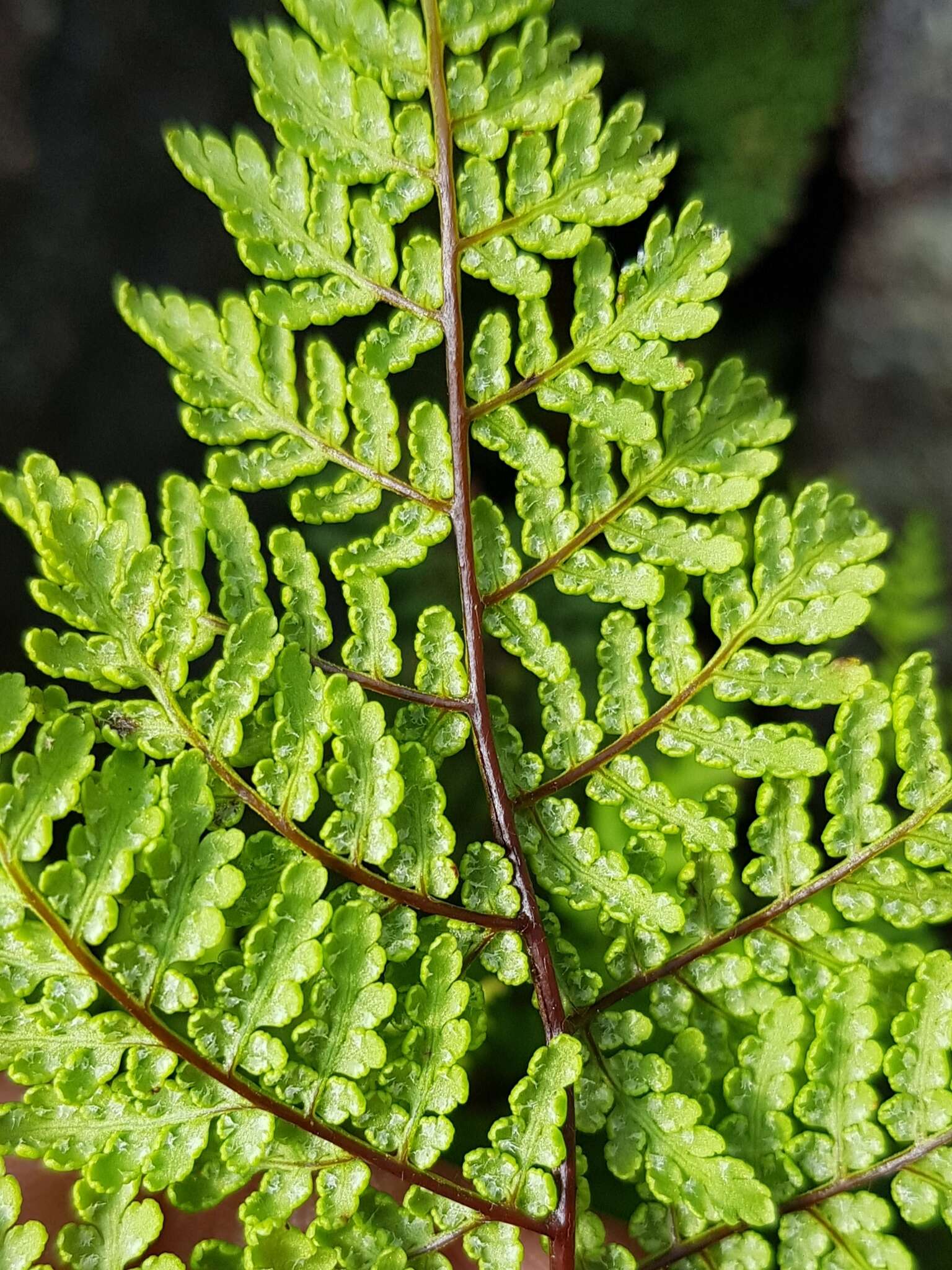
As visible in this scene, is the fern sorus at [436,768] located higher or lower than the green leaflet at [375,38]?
lower

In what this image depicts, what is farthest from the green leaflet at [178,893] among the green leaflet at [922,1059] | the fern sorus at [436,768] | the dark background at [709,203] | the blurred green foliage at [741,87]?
the blurred green foliage at [741,87]

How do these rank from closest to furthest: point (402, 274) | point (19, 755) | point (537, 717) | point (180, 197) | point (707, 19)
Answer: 1. point (19, 755)
2. point (402, 274)
3. point (180, 197)
4. point (537, 717)
5. point (707, 19)

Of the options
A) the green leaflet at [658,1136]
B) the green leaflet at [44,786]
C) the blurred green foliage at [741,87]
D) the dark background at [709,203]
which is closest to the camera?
the green leaflet at [44,786]

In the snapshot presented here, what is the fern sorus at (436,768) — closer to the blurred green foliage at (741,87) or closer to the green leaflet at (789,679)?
the green leaflet at (789,679)

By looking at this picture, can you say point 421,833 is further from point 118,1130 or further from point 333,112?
point 333,112

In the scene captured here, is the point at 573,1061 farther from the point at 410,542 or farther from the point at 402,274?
the point at 402,274

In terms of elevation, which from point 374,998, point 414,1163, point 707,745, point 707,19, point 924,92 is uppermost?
point 924,92

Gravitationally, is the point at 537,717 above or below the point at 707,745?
above

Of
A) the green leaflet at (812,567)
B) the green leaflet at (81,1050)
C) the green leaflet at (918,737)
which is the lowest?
the green leaflet at (81,1050)

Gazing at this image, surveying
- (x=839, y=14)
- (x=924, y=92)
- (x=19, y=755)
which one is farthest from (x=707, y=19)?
(x=19, y=755)
